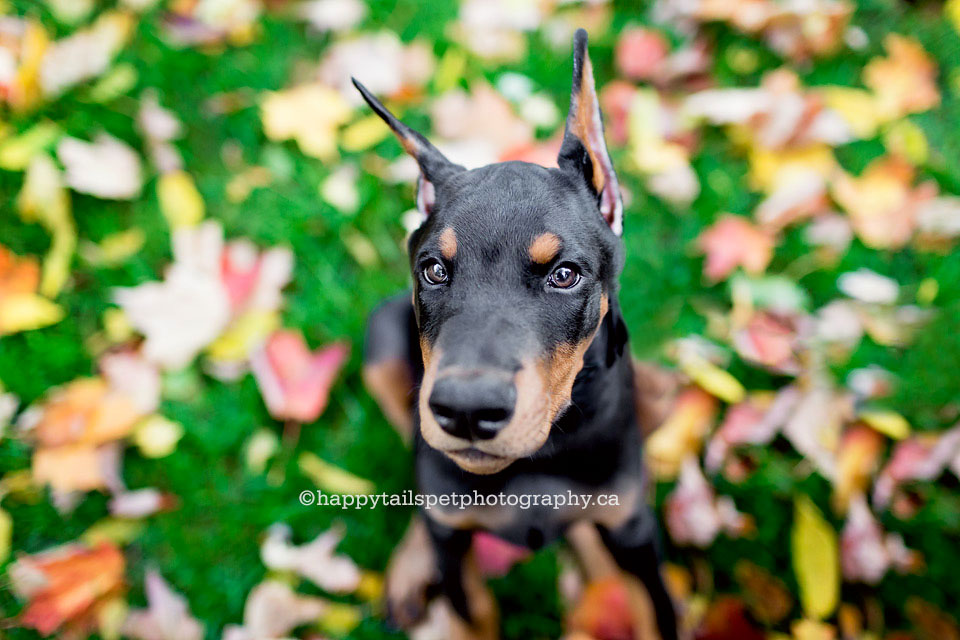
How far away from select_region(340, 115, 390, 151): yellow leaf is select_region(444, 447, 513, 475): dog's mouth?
7.38 feet

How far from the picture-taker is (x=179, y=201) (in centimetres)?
314

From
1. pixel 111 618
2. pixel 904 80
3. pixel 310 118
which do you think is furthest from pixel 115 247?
pixel 904 80

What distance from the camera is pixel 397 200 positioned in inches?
124

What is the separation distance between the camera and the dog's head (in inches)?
52.7

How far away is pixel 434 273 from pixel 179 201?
210 cm

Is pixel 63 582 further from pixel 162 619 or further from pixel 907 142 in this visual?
pixel 907 142

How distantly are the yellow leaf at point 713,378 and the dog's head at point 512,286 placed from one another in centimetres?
115

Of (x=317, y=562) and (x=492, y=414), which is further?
(x=317, y=562)

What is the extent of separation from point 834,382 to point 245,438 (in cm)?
240

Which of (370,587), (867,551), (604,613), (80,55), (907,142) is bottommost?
(370,587)

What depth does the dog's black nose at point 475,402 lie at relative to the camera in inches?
51.0

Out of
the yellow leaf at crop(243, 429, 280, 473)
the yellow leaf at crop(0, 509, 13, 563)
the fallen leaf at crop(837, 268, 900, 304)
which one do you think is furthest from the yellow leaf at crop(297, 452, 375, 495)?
the fallen leaf at crop(837, 268, 900, 304)

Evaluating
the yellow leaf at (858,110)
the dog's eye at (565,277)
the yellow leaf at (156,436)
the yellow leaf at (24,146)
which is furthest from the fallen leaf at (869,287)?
the yellow leaf at (24,146)

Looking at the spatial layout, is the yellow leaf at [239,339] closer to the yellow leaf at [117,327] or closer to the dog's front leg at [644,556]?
the yellow leaf at [117,327]
